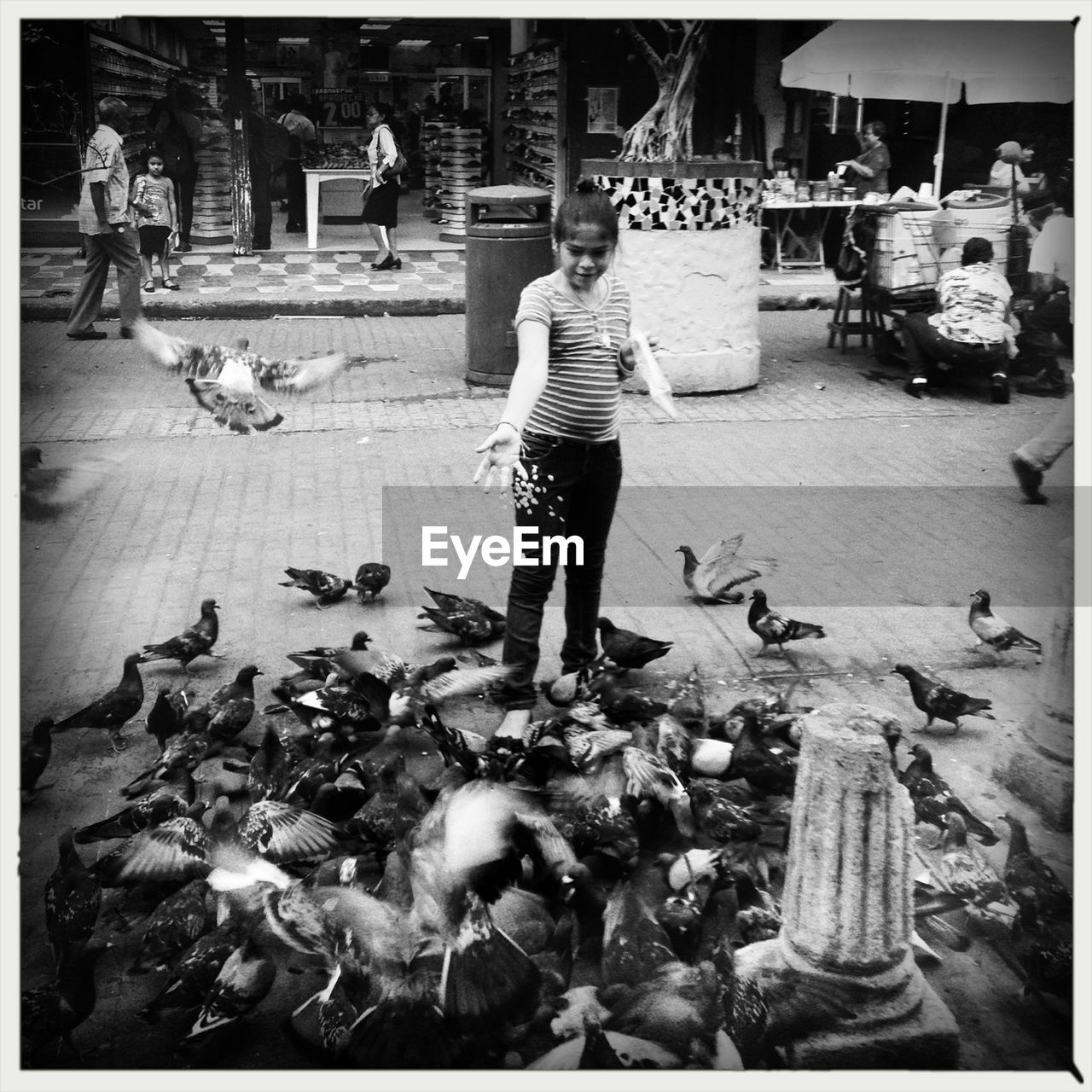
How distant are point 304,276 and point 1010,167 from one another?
6615 mm

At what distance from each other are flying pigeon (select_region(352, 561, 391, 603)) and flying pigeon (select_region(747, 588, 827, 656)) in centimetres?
179

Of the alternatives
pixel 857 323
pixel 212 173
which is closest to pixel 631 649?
pixel 212 173

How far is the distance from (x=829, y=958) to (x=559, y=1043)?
0.73 metres

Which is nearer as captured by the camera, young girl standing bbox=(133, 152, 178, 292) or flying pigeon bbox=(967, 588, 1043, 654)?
flying pigeon bbox=(967, 588, 1043, 654)

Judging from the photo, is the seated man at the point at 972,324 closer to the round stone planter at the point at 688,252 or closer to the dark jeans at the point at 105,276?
the round stone planter at the point at 688,252

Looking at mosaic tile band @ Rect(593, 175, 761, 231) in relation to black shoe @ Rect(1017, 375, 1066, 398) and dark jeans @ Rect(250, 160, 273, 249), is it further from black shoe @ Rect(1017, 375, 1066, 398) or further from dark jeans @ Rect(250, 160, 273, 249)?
black shoe @ Rect(1017, 375, 1066, 398)

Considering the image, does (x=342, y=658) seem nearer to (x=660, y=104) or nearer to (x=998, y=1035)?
(x=998, y=1035)

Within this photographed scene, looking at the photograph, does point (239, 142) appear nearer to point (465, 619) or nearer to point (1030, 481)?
point (465, 619)

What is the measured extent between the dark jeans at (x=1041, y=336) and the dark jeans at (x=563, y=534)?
659 cm

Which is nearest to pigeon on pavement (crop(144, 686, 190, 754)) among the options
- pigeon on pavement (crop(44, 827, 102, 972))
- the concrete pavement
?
the concrete pavement

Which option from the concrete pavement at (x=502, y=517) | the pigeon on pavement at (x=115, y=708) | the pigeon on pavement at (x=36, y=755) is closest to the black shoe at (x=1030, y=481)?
Result: the concrete pavement at (x=502, y=517)

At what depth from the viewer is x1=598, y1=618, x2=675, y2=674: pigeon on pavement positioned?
5.16 m

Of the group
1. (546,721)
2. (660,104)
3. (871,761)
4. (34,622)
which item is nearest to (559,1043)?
(871,761)

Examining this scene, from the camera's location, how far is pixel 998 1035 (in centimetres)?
331
